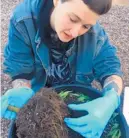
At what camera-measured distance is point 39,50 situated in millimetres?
1196

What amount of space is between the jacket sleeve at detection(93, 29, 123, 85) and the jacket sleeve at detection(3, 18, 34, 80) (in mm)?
245

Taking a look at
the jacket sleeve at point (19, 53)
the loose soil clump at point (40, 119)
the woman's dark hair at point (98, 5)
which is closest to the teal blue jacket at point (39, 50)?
the jacket sleeve at point (19, 53)

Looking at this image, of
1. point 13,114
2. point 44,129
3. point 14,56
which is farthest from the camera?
point 14,56

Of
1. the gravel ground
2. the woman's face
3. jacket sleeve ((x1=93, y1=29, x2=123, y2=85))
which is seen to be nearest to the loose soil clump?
the woman's face

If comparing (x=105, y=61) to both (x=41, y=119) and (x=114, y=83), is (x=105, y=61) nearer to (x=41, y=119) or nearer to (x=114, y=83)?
(x=114, y=83)

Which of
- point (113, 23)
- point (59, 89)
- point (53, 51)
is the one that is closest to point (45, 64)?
point (53, 51)

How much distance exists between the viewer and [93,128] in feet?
3.22

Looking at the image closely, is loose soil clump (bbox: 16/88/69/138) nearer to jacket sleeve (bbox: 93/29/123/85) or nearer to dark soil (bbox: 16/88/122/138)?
dark soil (bbox: 16/88/122/138)

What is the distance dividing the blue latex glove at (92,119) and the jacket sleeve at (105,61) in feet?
0.79

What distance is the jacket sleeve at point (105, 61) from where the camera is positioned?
1237mm

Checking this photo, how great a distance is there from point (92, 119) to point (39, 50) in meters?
0.35

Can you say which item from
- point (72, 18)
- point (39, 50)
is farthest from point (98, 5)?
point (39, 50)

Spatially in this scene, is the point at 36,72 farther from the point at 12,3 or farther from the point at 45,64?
the point at 12,3

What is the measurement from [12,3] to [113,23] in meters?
0.58
